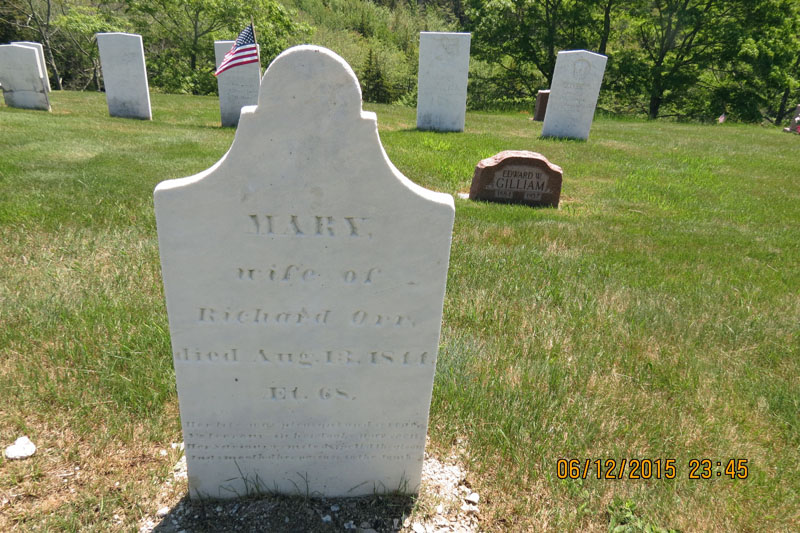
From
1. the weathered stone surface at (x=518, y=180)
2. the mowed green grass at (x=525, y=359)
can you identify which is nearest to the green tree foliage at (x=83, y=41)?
the mowed green grass at (x=525, y=359)

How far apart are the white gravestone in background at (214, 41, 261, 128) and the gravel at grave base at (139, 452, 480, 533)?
10.8 m

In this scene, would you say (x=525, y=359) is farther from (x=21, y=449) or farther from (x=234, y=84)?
(x=234, y=84)

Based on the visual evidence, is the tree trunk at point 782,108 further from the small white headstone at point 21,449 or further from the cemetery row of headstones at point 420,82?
the small white headstone at point 21,449

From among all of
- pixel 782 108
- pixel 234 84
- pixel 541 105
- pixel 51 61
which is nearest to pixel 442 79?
pixel 234 84

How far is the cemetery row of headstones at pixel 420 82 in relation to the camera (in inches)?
447

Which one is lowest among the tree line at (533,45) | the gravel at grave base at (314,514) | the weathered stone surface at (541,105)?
the gravel at grave base at (314,514)

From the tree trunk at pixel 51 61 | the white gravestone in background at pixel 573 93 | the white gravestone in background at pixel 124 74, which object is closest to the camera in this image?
the white gravestone in background at pixel 124 74

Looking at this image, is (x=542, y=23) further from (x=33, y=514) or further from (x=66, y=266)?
(x=33, y=514)

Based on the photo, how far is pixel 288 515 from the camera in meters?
2.04

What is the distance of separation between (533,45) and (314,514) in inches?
1103

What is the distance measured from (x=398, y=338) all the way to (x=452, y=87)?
1169 centimetres

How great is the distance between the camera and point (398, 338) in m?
1.91

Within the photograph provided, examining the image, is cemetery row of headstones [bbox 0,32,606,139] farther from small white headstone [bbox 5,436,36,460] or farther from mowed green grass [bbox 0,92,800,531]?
small white headstone [bbox 5,436,36,460]
